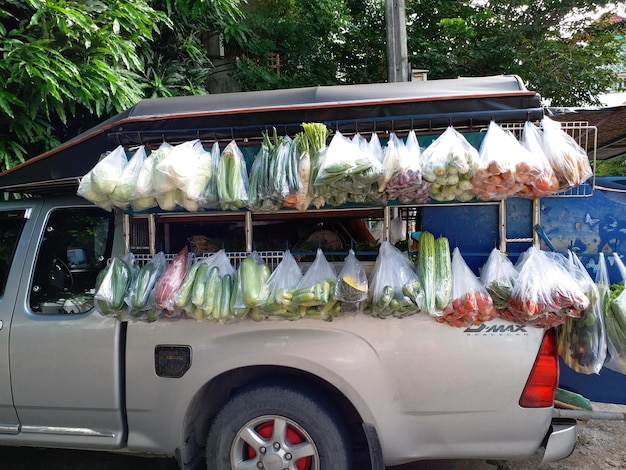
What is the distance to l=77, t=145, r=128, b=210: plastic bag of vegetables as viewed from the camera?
2.57 metres

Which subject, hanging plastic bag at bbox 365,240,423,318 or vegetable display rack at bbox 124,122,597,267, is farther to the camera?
vegetable display rack at bbox 124,122,597,267

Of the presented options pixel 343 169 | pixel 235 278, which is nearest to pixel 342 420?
pixel 235 278

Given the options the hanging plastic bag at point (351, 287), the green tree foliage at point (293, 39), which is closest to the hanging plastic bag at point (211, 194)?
the hanging plastic bag at point (351, 287)

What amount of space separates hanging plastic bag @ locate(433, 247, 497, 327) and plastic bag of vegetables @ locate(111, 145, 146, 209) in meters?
1.73

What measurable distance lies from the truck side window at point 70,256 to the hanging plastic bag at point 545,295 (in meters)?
2.48

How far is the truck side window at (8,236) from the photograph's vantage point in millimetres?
3207

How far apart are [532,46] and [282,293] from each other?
296 inches

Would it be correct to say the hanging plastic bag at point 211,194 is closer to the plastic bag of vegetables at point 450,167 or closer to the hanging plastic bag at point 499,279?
the plastic bag of vegetables at point 450,167

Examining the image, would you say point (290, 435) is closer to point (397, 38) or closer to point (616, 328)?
Answer: point (616, 328)

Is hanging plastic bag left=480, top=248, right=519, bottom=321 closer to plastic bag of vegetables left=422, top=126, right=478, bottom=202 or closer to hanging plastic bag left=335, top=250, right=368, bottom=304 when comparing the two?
plastic bag of vegetables left=422, top=126, right=478, bottom=202

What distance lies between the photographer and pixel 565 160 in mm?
2307

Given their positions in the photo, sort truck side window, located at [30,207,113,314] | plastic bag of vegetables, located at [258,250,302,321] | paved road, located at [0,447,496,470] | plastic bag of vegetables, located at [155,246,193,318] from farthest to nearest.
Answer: paved road, located at [0,447,496,470] < truck side window, located at [30,207,113,314] < plastic bag of vegetables, located at [155,246,193,318] < plastic bag of vegetables, located at [258,250,302,321]

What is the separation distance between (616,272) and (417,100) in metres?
1.39

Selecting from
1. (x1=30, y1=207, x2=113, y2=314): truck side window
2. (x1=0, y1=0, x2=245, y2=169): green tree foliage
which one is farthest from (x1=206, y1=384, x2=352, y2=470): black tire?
(x1=0, y1=0, x2=245, y2=169): green tree foliage
